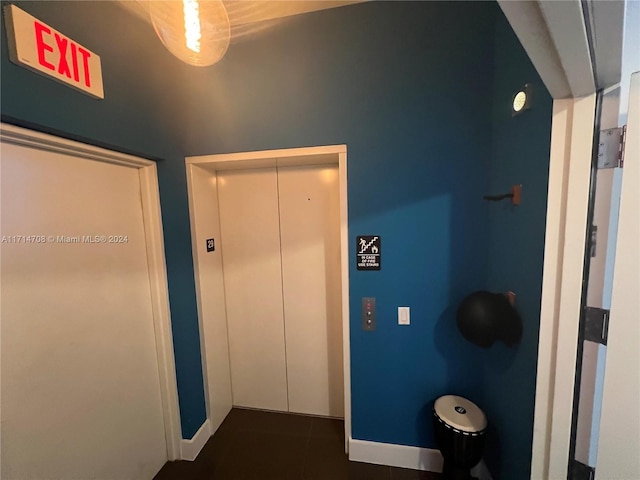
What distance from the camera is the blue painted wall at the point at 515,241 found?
101 centimetres

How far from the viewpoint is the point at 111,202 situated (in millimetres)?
1373

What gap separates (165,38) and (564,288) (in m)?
1.90

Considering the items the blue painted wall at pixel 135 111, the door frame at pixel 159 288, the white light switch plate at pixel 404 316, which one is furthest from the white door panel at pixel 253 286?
the white light switch plate at pixel 404 316

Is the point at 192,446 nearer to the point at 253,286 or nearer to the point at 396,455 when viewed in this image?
the point at 253,286

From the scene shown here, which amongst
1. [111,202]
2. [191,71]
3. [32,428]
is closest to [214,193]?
[111,202]

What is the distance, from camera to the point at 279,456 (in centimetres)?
175

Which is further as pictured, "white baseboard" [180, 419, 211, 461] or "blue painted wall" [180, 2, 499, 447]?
"white baseboard" [180, 419, 211, 461]

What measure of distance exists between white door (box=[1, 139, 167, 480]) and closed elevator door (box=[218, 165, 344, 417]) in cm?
64

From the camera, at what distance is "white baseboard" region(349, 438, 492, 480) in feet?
5.36

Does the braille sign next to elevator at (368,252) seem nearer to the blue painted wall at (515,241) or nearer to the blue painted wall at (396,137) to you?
the blue painted wall at (396,137)

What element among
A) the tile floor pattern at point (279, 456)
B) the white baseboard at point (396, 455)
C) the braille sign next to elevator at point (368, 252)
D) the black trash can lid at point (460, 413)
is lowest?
the tile floor pattern at point (279, 456)

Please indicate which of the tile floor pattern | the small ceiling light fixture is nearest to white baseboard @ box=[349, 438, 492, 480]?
the tile floor pattern

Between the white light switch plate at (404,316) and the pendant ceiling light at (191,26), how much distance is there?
178cm

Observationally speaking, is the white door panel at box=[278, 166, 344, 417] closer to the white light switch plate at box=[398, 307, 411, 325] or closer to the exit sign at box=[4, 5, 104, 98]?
the white light switch plate at box=[398, 307, 411, 325]
